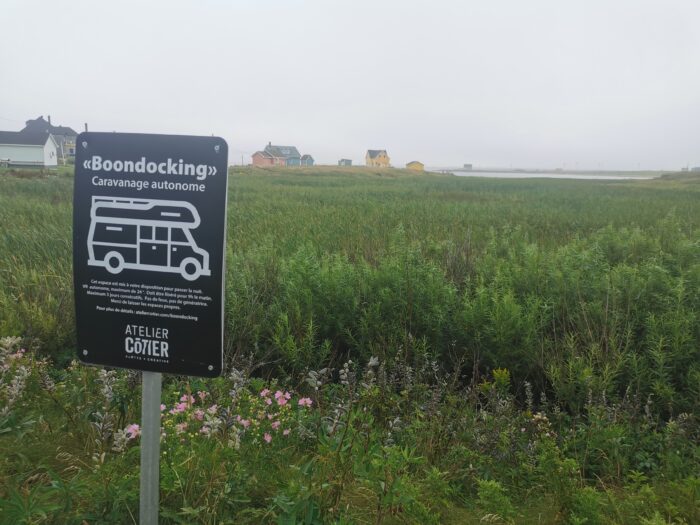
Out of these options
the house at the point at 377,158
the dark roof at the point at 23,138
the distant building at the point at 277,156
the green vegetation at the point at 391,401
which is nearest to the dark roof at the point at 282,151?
the distant building at the point at 277,156

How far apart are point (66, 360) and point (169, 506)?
2835mm

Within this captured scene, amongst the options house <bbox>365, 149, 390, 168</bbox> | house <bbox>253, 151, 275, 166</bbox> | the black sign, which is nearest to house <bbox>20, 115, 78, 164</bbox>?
house <bbox>253, 151, 275, 166</bbox>

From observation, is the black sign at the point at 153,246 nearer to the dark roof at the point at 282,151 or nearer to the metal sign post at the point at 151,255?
the metal sign post at the point at 151,255

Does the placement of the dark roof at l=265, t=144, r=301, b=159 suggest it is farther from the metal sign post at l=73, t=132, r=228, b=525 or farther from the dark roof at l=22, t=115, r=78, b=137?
the metal sign post at l=73, t=132, r=228, b=525

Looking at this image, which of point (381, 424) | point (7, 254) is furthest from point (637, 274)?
point (7, 254)

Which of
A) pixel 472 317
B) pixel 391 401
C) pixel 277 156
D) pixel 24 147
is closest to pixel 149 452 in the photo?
pixel 391 401

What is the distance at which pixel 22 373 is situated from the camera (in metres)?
2.90

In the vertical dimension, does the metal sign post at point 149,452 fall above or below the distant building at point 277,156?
below

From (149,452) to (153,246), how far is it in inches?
30.1

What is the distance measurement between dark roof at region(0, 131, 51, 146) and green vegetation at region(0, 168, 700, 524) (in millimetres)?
57333

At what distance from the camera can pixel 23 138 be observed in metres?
55.3

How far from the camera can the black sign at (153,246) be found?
1816 millimetres

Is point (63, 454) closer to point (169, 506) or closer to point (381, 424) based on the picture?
point (169, 506)

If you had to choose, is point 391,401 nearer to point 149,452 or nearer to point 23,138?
point 149,452
